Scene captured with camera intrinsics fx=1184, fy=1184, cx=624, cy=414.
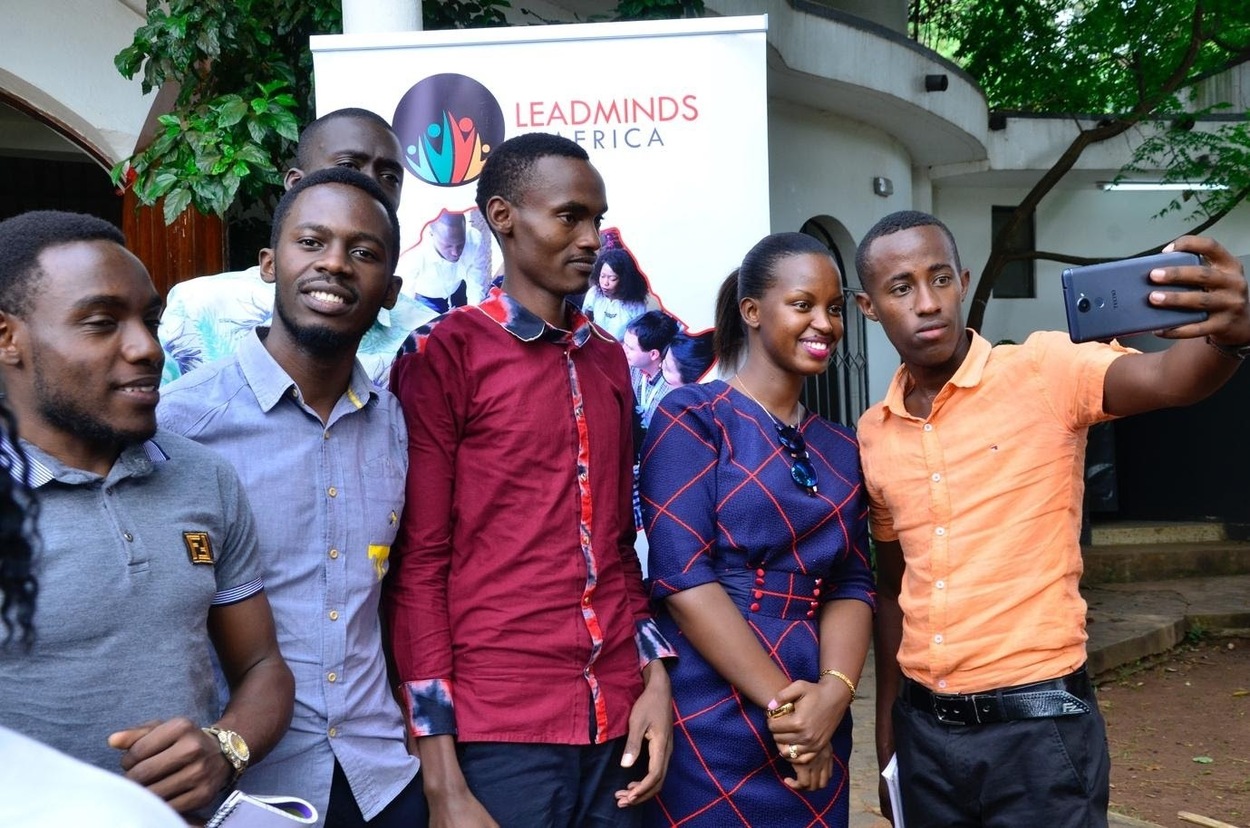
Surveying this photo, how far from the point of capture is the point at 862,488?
254cm

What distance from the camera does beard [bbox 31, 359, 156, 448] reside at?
166cm

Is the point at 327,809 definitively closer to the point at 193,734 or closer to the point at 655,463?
the point at 193,734

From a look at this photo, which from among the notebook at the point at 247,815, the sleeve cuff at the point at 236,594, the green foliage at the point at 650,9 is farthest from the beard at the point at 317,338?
the green foliage at the point at 650,9

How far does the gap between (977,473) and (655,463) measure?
2.15 feet

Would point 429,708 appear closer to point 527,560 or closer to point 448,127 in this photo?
point 527,560

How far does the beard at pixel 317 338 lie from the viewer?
6.90 feet

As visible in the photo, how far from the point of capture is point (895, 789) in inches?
97.7

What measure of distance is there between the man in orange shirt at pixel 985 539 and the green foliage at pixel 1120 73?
6.80 m

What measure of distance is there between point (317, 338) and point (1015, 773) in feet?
5.10

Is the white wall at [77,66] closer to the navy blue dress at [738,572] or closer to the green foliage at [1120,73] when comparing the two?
the navy blue dress at [738,572]

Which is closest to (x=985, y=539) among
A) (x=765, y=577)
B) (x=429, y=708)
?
(x=765, y=577)

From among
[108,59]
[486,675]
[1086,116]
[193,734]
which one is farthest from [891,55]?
[193,734]

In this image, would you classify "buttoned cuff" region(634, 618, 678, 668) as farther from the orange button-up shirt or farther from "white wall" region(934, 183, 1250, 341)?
"white wall" region(934, 183, 1250, 341)

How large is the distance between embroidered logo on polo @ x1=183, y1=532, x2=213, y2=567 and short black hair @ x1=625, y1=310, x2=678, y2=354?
1900 millimetres
